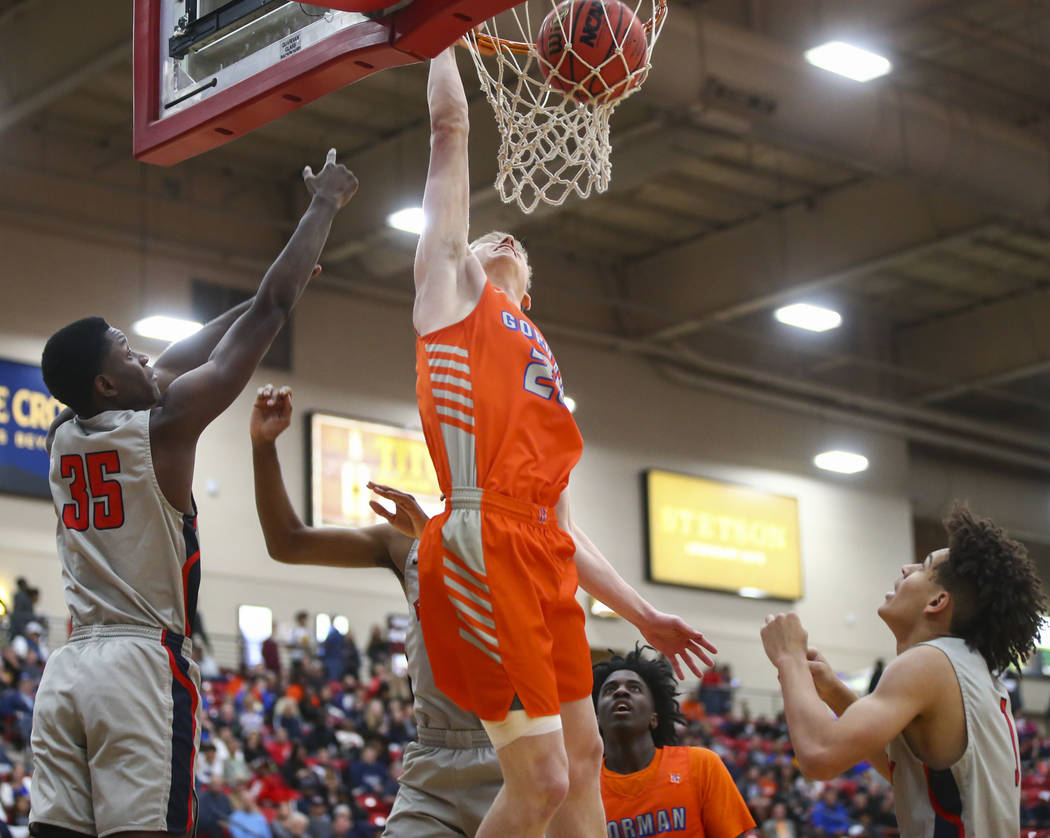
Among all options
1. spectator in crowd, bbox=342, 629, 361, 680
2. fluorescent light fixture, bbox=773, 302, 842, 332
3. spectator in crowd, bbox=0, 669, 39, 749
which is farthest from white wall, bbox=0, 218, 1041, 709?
spectator in crowd, bbox=0, 669, 39, 749

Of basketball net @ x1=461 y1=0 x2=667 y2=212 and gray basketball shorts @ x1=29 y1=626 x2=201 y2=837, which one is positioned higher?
basketball net @ x1=461 y1=0 x2=667 y2=212

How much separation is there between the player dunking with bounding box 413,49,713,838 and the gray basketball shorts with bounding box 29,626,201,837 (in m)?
0.74

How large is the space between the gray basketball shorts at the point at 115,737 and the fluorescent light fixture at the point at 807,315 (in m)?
17.1

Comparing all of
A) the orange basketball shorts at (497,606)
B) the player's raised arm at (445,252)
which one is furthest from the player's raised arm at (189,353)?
the orange basketball shorts at (497,606)

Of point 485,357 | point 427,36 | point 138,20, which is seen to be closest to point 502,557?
point 485,357

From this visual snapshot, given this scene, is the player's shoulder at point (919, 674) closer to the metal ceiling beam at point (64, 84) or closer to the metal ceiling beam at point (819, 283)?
the metal ceiling beam at point (64, 84)

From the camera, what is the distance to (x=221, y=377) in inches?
165

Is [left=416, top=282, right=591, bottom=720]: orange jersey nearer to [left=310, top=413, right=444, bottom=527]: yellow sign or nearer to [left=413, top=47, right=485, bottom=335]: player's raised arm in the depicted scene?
[left=413, top=47, right=485, bottom=335]: player's raised arm

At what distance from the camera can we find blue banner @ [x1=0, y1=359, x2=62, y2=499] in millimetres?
17125

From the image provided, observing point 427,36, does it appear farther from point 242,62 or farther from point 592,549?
point 592,549

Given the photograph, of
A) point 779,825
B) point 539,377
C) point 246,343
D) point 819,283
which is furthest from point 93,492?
point 819,283

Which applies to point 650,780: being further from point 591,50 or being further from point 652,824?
point 591,50

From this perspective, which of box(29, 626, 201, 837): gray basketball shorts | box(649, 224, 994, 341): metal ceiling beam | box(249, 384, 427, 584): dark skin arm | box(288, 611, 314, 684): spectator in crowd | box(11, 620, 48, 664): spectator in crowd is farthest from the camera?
box(649, 224, 994, 341): metal ceiling beam

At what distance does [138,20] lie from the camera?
16.1ft
